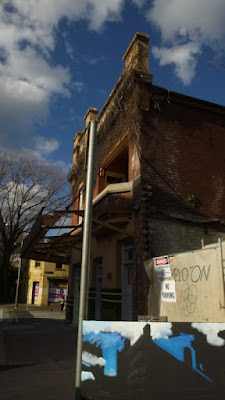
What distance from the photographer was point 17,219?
3338 cm

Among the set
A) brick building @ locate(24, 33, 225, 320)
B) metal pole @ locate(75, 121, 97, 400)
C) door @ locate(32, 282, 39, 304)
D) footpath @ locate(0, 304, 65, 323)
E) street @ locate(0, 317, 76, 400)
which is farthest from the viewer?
door @ locate(32, 282, 39, 304)

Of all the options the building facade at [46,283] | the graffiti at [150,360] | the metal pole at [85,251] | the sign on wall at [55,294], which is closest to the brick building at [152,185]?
the graffiti at [150,360]

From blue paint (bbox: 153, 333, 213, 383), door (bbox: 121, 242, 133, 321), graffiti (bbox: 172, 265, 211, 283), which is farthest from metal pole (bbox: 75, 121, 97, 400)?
door (bbox: 121, 242, 133, 321)

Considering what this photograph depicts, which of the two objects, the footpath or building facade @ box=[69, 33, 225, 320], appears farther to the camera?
the footpath

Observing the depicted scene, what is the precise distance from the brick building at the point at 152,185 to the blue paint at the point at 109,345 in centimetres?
482

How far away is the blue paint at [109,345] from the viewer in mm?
3760

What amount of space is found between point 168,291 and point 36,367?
10.3 ft

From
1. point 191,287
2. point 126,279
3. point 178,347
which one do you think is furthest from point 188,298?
point 126,279

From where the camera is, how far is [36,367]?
259 inches

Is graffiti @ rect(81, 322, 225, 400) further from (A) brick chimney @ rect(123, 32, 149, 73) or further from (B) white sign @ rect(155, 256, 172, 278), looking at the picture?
(A) brick chimney @ rect(123, 32, 149, 73)

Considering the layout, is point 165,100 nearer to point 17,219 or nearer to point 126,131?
point 126,131

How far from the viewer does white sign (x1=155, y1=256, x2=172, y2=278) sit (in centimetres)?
707

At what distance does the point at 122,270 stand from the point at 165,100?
18.8ft

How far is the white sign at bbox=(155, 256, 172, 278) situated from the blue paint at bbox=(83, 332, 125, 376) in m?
3.39
